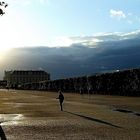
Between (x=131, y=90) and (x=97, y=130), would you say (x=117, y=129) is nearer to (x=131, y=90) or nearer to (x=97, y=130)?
(x=97, y=130)

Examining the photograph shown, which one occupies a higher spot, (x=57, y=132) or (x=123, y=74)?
(x=123, y=74)

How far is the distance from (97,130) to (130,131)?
1.78 metres

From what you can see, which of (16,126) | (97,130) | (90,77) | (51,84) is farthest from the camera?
(51,84)

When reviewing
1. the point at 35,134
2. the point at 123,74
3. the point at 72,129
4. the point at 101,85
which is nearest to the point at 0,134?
the point at 35,134

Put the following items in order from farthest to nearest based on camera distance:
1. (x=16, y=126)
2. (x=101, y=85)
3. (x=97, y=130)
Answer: (x=101, y=85) < (x=16, y=126) < (x=97, y=130)

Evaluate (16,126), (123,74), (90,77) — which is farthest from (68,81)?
(16,126)

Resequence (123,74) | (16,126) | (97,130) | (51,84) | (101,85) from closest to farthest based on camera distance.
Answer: (97,130) → (16,126) → (123,74) → (101,85) → (51,84)

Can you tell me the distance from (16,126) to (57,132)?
13.9ft

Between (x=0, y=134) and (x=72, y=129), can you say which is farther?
(x=72, y=129)

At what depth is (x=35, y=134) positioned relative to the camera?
23.7 m

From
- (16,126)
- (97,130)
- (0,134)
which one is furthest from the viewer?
(16,126)

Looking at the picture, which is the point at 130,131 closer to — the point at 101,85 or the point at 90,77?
the point at 101,85

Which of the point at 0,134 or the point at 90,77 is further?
the point at 90,77

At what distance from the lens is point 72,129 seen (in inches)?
1021
